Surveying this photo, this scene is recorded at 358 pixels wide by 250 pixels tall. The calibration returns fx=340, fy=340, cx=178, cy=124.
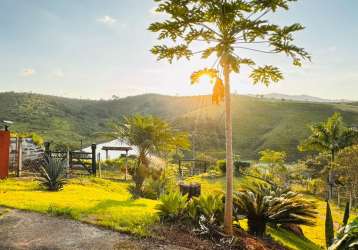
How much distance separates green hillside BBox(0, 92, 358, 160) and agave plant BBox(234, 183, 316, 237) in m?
80.4

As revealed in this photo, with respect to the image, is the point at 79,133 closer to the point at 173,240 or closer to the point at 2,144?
the point at 2,144

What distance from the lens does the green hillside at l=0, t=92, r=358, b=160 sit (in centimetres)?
10675

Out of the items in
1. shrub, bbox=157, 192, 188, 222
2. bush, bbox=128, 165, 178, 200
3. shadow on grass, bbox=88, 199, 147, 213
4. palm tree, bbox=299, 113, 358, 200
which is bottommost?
bush, bbox=128, 165, 178, 200

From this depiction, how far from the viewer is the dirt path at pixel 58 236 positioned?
24.2 feet

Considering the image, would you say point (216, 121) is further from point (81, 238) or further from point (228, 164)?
point (81, 238)

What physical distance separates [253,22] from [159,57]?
2682 mm

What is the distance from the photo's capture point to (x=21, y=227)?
336 inches

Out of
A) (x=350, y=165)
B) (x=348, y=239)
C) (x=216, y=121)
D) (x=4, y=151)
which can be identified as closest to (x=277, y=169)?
(x=350, y=165)

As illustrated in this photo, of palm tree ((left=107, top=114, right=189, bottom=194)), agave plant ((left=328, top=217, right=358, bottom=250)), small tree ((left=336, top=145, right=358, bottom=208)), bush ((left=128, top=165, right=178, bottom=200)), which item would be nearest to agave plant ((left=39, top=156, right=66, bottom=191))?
bush ((left=128, top=165, right=178, bottom=200))

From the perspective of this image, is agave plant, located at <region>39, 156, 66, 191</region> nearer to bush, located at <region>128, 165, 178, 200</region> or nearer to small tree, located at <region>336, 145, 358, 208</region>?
bush, located at <region>128, 165, 178, 200</region>

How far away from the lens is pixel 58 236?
314 inches

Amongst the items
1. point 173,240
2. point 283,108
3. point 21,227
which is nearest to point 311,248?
point 173,240

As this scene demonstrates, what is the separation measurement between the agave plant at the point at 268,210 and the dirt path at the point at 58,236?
367cm

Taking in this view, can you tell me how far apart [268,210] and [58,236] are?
6160 mm
